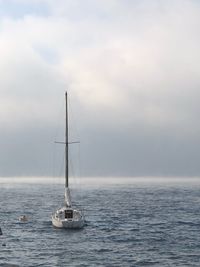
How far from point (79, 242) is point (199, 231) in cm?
2280

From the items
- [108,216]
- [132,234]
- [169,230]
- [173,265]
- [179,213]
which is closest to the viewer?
[173,265]

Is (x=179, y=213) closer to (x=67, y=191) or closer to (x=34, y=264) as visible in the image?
(x=67, y=191)

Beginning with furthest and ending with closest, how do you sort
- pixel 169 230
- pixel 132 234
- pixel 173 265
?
pixel 169 230 < pixel 132 234 < pixel 173 265

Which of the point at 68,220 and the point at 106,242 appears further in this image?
the point at 68,220

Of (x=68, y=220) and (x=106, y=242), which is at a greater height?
(x=68, y=220)

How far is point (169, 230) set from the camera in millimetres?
89000

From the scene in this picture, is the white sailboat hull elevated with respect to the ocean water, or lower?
elevated

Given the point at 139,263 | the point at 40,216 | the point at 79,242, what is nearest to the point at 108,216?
the point at 40,216

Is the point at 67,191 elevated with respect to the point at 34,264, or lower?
elevated

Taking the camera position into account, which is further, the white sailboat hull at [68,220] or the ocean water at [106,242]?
the white sailboat hull at [68,220]

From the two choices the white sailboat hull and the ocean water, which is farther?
the white sailboat hull

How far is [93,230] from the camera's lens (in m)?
87.1

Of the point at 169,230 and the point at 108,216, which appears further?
the point at 108,216

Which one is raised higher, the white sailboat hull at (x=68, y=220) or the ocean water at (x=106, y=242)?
the white sailboat hull at (x=68, y=220)
